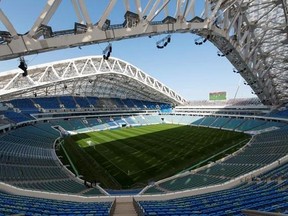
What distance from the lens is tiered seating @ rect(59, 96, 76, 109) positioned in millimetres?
67363

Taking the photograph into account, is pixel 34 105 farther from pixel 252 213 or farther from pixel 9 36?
pixel 252 213

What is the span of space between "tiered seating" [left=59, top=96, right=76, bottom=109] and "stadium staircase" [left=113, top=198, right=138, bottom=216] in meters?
52.4

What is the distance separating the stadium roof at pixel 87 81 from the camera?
49.1m

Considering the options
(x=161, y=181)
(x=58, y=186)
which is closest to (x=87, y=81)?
(x=161, y=181)

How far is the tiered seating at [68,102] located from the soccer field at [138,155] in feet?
67.7

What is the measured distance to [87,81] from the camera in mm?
67250

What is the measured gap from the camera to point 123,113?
77.3 metres

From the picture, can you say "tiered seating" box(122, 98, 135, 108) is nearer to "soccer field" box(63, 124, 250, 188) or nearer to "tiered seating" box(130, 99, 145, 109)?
"tiered seating" box(130, 99, 145, 109)

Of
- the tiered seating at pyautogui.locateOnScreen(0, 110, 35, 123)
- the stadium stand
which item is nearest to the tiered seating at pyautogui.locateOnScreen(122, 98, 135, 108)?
the stadium stand

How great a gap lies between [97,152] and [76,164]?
6.52 metres

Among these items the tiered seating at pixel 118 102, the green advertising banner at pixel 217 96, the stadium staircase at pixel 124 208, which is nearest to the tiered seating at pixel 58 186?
the stadium staircase at pixel 124 208

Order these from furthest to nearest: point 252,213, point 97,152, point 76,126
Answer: point 76,126 → point 97,152 → point 252,213

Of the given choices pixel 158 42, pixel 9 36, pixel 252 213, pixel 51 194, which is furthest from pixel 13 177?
pixel 252 213

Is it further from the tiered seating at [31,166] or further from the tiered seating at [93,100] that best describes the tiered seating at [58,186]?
the tiered seating at [93,100]
